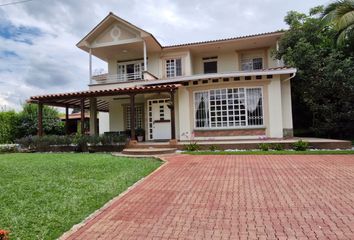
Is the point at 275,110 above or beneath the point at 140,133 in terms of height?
above

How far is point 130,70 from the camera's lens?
20.6 metres

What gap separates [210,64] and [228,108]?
249 inches

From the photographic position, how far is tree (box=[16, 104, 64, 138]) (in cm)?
2370

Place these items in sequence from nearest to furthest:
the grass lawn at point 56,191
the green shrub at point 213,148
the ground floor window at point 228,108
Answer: the grass lawn at point 56,191
the green shrub at point 213,148
the ground floor window at point 228,108

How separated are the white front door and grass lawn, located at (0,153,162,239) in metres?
7.00

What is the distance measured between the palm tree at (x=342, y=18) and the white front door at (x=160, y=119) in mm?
10711

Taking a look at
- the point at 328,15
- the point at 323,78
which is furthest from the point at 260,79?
the point at 328,15

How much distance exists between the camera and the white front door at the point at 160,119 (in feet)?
56.4

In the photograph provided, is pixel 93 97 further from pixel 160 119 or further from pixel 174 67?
pixel 174 67

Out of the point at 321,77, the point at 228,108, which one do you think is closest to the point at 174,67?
the point at 228,108

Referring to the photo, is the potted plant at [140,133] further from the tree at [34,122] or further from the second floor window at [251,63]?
the tree at [34,122]

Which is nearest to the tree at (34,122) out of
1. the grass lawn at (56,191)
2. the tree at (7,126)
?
the tree at (7,126)

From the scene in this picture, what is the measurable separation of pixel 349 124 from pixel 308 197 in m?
13.7

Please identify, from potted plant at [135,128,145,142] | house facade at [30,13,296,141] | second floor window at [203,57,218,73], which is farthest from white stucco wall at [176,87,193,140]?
second floor window at [203,57,218,73]
